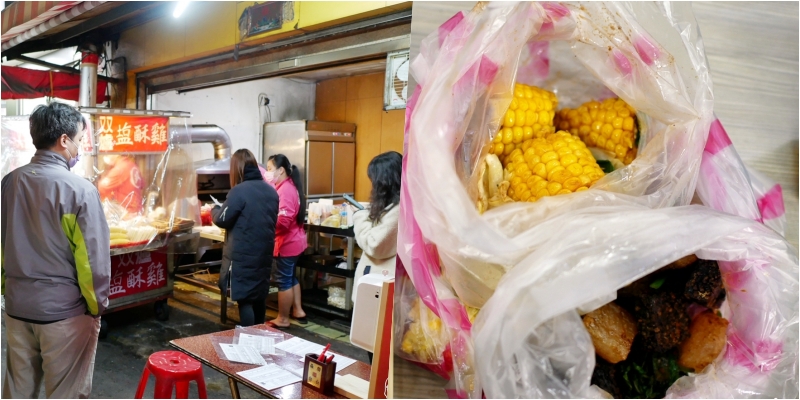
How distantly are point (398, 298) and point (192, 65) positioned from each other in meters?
4.89

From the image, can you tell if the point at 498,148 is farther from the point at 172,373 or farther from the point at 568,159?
the point at 172,373

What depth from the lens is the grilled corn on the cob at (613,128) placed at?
0.82 m

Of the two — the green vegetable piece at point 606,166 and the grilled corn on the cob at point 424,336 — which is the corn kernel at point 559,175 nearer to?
the green vegetable piece at point 606,166

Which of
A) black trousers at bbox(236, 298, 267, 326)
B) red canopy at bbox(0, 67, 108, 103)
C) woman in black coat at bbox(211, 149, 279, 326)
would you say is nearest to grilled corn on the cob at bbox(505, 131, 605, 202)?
woman in black coat at bbox(211, 149, 279, 326)

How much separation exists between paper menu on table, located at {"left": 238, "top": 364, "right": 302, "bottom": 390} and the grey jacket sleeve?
3.19ft

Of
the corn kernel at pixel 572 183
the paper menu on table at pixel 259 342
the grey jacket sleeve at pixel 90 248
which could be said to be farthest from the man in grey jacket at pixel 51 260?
the corn kernel at pixel 572 183

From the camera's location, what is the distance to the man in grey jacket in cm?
233

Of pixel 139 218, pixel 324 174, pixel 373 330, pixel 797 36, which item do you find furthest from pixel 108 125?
pixel 797 36

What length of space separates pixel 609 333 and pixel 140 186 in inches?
194

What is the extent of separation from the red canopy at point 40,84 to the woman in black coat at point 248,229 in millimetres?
3225

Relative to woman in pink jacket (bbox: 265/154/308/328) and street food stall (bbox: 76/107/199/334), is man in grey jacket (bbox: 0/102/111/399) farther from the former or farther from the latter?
woman in pink jacket (bbox: 265/154/308/328)

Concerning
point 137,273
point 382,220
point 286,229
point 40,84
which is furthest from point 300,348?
point 40,84

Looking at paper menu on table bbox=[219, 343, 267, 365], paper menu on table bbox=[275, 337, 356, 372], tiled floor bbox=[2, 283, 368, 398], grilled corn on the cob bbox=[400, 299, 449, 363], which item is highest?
grilled corn on the cob bbox=[400, 299, 449, 363]

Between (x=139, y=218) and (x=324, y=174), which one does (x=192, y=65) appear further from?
(x=324, y=174)
